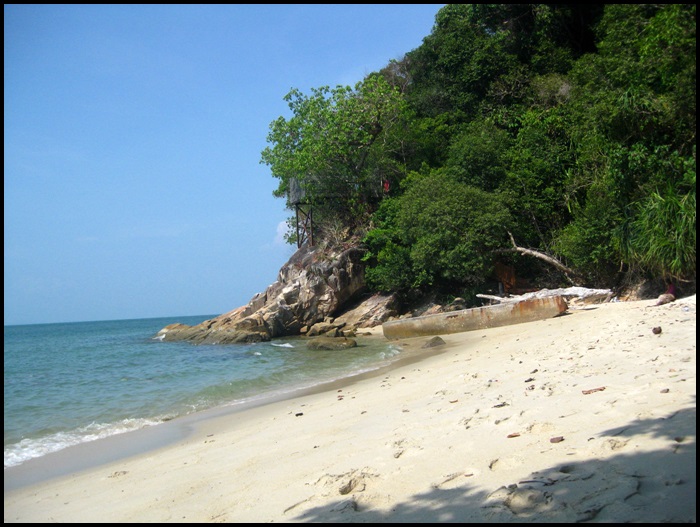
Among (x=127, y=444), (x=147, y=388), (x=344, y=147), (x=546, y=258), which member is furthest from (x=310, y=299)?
(x=127, y=444)

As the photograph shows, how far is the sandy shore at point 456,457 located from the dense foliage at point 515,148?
656cm

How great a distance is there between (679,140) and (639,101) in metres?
1.48

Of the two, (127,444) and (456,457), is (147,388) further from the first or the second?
(456,457)

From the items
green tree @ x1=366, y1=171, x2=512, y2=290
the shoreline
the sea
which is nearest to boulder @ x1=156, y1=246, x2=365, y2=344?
green tree @ x1=366, y1=171, x2=512, y2=290

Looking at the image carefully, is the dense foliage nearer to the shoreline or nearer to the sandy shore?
the sandy shore

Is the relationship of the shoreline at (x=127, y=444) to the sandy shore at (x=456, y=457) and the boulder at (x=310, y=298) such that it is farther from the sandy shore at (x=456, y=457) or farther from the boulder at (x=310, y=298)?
the boulder at (x=310, y=298)

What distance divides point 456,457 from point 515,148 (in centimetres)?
2183

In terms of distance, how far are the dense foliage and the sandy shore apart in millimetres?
6558

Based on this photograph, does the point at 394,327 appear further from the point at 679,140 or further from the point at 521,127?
the point at 521,127

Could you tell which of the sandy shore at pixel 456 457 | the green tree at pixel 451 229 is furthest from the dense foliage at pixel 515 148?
the sandy shore at pixel 456 457

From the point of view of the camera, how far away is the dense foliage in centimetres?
1307

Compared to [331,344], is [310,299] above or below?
above

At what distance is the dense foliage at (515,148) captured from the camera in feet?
42.9

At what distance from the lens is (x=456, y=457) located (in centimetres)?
430
